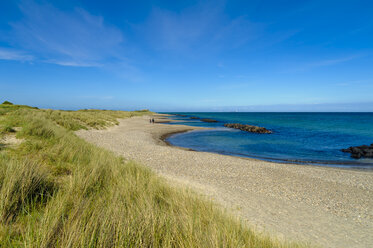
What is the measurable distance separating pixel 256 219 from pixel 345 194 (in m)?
5.45

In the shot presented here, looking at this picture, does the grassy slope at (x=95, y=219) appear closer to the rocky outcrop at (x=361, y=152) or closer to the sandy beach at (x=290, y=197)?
the sandy beach at (x=290, y=197)

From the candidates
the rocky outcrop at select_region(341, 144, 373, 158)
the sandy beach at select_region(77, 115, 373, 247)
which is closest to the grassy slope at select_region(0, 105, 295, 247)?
the sandy beach at select_region(77, 115, 373, 247)

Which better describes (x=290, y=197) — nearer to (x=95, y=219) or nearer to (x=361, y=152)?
(x=95, y=219)

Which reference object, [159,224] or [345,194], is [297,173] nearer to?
[345,194]

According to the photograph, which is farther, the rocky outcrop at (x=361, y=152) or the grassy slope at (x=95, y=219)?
the rocky outcrop at (x=361, y=152)

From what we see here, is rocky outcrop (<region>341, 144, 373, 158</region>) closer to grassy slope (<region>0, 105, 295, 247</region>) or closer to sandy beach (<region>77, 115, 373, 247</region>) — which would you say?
sandy beach (<region>77, 115, 373, 247</region>)

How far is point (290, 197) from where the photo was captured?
7.08 metres

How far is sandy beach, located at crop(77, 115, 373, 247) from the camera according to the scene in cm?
493

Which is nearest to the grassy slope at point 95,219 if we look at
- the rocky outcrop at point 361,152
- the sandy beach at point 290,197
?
the sandy beach at point 290,197

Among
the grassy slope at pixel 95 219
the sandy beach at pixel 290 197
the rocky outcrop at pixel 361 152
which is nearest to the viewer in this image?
the grassy slope at pixel 95 219

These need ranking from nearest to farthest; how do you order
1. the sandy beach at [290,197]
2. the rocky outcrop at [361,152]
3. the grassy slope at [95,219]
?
the grassy slope at [95,219]
the sandy beach at [290,197]
the rocky outcrop at [361,152]

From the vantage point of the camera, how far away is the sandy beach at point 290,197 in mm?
4931

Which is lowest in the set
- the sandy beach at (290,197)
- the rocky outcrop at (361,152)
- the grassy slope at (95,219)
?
the rocky outcrop at (361,152)

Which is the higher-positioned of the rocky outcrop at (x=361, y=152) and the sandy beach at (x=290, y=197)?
the sandy beach at (x=290, y=197)
